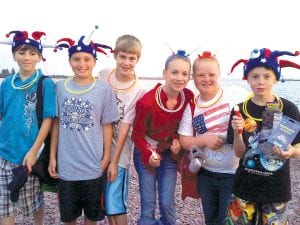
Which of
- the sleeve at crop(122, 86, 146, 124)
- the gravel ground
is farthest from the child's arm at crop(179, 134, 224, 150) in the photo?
the gravel ground

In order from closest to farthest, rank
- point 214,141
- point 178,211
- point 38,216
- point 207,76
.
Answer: point 214,141 < point 207,76 < point 38,216 < point 178,211

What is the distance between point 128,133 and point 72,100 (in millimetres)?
676

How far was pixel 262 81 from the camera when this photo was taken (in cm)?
314

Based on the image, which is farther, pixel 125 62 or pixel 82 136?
pixel 125 62

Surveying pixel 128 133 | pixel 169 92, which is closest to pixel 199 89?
pixel 169 92

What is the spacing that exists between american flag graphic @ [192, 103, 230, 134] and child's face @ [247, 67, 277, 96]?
0.38 meters

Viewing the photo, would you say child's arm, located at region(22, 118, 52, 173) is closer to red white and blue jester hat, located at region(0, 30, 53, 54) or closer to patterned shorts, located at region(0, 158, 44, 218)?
patterned shorts, located at region(0, 158, 44, 218)

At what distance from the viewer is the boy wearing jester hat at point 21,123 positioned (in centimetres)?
359

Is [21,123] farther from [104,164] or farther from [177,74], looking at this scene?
[177,74]

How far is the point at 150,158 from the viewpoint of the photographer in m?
3.59

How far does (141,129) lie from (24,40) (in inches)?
56.9

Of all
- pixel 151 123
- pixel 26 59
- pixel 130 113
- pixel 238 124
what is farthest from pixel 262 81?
pixel 26 59

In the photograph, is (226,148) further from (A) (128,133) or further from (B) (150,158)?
(A) (128,133)

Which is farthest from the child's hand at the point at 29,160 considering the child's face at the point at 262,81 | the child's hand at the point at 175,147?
the child's face at the point at 262,81
